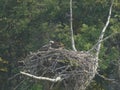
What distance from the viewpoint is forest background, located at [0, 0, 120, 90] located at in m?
11.2

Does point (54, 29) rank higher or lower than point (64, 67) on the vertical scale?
lower

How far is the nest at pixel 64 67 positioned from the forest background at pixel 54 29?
335 centimetres

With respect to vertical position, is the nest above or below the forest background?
above

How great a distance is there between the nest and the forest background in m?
3.35

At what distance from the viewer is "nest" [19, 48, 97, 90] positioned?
720cm

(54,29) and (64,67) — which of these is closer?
(64,67)

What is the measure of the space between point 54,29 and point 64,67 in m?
4.55

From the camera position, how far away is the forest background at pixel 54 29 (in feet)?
36.9

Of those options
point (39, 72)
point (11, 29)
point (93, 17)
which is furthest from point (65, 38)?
point (39, 72)

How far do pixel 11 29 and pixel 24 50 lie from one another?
0.68 meters

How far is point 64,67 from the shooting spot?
23.8ft

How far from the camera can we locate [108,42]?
460 inches

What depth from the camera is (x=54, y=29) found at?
38.5 ft

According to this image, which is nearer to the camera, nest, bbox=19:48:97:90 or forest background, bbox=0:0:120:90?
nest, bbox=19:48:97:90
